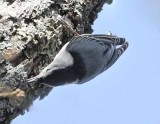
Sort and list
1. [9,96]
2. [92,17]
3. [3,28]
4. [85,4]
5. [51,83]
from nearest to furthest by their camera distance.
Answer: [9,96], [3,28], [51,83], [85,4], [92,17]

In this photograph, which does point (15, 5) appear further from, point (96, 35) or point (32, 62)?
point (96, 35)

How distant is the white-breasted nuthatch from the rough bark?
0.20 feet

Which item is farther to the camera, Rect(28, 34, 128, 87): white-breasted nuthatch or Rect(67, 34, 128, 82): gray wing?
Rect(67, 34, 128, 82): gray wing

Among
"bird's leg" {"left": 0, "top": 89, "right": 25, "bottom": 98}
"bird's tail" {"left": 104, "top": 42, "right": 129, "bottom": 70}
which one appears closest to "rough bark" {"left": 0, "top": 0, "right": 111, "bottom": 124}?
"bird's leg" {"left": 0, "top": 89, "right": 25, "bottom": 98}

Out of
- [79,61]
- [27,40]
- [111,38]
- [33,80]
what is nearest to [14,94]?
[33,80]

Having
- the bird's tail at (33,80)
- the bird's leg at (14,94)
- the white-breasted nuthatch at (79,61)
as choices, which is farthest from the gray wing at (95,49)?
the bird's leg at (14,94)

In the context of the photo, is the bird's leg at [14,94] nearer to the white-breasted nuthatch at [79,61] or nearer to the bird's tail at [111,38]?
the white-breasted nuthatch at [79,61]

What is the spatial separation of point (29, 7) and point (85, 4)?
51cm

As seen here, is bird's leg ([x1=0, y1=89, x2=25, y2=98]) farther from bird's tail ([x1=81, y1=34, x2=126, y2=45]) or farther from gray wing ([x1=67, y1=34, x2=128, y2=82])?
bird's tail ([x1=81, y1=34, x2=126, y2=45])

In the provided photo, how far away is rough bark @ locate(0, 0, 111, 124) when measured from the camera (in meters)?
1.93

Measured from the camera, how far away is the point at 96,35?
244cm

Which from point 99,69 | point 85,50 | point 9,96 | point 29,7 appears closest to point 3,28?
point 29,7

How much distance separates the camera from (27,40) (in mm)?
2055

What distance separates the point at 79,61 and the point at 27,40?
44cm
